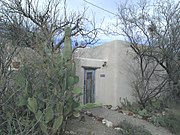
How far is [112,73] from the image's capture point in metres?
14.2

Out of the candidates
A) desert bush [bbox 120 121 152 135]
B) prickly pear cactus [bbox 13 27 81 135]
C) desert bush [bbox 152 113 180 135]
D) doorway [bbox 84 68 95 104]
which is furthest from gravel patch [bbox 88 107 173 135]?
prickly pear cactus [bbox 13 27 81 135]

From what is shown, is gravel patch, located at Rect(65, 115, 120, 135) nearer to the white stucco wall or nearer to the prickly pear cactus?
the prickly pear cactus

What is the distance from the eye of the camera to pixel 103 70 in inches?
569

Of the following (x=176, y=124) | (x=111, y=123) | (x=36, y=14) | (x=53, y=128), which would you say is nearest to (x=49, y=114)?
(x=53, y=128)

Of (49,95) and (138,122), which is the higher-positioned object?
(49,95)

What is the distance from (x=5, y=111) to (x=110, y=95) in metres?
8.40

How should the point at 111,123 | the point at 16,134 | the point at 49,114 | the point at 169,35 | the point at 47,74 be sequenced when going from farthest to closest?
the point at 169,35, the point at 111,123, the point at 47,74, the point at 49,114, the point at 16,134

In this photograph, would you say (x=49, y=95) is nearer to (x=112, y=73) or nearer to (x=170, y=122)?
(x=170, y=122)

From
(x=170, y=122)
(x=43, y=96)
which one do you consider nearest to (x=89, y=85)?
(x=170, y=122)

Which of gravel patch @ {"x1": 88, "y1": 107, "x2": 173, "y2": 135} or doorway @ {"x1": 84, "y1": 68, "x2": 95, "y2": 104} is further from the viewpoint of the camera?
doorway @ {"x1": 84, "y1": 68, "x2": 95, "y2": 104}

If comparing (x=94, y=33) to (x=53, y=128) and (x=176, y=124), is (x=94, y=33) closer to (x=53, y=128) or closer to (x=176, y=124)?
(x=176, y=124)

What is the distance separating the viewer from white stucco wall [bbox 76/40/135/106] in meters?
14.0

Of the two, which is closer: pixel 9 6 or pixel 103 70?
pixel 9 6

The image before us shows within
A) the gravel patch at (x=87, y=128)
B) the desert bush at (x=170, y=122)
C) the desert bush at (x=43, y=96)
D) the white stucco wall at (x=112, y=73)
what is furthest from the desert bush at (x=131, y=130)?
the white stucco wall at (x=112, y=73)
